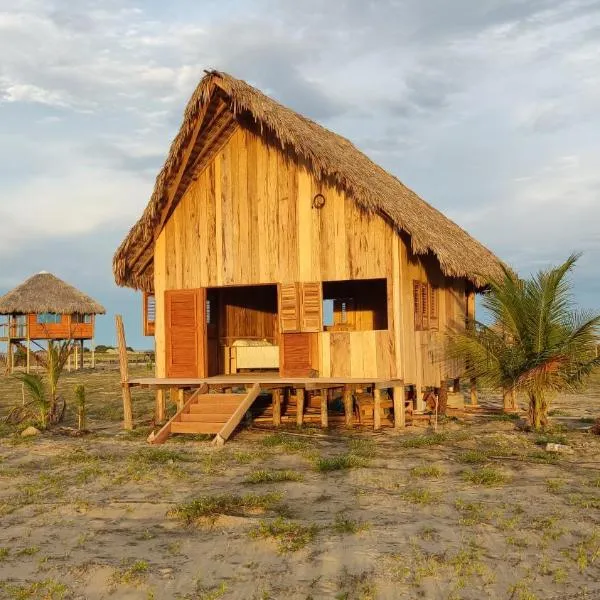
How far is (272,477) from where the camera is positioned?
9.30 m

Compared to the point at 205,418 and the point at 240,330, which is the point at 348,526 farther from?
the point at 240,330

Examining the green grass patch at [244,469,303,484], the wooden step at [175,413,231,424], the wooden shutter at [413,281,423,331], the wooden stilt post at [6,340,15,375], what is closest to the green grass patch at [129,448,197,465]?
the wooden step at [175,413,231,424]

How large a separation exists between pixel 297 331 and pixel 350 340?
1032mm

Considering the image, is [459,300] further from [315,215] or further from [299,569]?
[299,569]

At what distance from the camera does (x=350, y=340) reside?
45.5 feet

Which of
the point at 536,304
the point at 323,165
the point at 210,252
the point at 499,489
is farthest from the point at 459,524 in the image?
the point at 210,252

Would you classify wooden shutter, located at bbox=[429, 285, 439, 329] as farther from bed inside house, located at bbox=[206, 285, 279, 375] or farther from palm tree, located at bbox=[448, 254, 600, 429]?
bed inside house, located at bbox=[206, 285, 279, 375]

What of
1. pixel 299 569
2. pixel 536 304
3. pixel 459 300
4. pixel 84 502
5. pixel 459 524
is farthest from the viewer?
pixel 459 300

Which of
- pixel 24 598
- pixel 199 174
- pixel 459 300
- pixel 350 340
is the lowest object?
pixel 24 598

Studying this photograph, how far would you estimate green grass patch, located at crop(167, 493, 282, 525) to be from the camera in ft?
24.4

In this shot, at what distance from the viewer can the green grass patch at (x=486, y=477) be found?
28.6 feet

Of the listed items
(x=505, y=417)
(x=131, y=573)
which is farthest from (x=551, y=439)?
(x=131, y=573)

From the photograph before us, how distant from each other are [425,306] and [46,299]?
24996 millimetres

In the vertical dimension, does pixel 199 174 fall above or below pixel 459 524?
above
